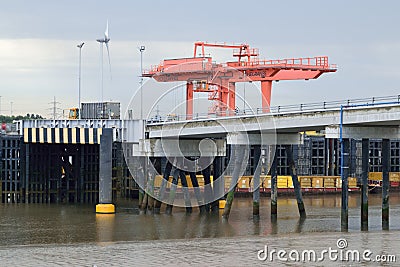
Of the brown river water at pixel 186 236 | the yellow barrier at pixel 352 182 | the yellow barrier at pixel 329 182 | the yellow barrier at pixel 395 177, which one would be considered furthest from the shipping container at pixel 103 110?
the yellow barrier at pixel 395 177

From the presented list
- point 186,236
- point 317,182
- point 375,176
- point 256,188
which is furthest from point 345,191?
point 375,176

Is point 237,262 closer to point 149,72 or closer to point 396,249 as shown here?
point 396,249

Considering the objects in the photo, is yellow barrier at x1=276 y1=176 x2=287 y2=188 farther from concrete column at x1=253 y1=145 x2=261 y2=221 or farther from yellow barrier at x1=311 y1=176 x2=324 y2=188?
concrete column at x1=253 y1=145 x2=261 y2=221

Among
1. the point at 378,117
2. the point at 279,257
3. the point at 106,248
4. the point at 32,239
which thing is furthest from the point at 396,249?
the point at 32,239

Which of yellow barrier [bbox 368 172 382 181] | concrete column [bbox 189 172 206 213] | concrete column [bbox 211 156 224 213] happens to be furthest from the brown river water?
yellow barrier [bbox 368 172 382 181]

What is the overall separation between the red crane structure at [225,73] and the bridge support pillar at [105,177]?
Result: 499 inches

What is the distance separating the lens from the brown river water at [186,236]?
3256 centimetres

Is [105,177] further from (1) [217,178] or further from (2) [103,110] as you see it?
(2) [103,110]

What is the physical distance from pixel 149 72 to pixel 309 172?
25.2 m

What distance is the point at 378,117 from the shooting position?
50.2 meters

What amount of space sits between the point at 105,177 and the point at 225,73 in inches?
809

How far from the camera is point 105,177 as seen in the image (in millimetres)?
65125
